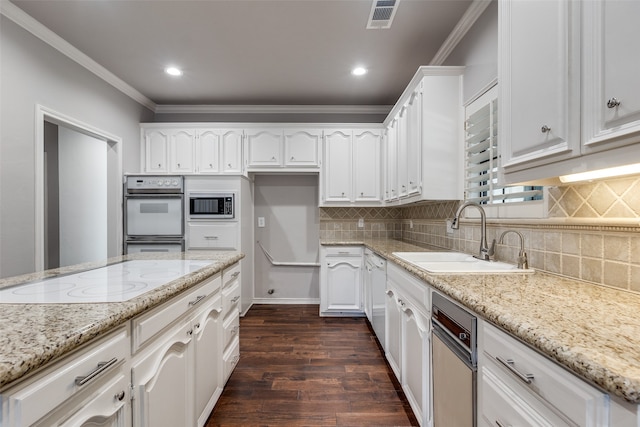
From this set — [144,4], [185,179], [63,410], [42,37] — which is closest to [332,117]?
[185,179]

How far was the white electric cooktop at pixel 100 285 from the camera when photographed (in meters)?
1.06

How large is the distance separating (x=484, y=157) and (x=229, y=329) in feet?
6.96

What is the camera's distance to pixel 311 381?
7.23ft

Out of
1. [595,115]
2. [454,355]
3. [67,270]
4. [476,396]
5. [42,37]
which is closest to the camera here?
[595,115]

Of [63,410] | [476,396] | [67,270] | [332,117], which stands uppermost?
[332,117]

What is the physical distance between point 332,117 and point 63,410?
390 centimetres

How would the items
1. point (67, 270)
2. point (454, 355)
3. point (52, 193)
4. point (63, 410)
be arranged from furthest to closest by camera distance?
point (52, 193), point (67, 270), point (454, 355), point (63, 410)

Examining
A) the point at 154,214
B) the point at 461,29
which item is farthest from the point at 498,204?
the point at 154,214

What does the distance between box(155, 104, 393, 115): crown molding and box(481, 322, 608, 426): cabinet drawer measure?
3.54 metres

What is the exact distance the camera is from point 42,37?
7.94 feet

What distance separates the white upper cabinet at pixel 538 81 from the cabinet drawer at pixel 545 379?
626 millimetres

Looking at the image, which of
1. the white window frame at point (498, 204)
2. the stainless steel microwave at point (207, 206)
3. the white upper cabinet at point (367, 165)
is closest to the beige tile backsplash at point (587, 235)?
the white window frame at point (498, 204)

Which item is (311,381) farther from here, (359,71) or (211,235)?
(359,71)

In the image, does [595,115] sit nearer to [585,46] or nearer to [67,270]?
[585,46]
